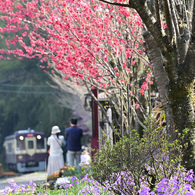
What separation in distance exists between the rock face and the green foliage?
24.0 m

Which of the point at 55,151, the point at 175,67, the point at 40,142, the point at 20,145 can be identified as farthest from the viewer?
the point at 40,142

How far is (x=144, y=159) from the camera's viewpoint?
17.8ft

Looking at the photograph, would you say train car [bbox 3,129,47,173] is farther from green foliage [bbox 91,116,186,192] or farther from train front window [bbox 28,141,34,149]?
green foliage [bbox 91,116,186,192]

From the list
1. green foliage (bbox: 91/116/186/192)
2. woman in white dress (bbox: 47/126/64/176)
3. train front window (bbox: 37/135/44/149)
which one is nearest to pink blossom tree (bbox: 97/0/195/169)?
green foliage (bbox: 91/116/186/192)

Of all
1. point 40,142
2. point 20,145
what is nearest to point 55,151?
point 20,145

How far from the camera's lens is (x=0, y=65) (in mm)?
30625

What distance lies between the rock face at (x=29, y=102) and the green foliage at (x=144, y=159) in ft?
78.6

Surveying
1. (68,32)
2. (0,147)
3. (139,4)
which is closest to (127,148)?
(139,4)

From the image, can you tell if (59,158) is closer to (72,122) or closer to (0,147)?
(72,122)

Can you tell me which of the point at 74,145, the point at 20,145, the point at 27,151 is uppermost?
the point at 74,145

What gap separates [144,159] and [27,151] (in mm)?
21204

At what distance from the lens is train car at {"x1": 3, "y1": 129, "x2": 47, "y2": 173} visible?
25.5 m

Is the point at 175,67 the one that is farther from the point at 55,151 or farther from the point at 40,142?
the point at 40,142

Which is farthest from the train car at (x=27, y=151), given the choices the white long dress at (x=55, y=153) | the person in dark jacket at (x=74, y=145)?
the person in dark jacket at (x=74, y=145)
